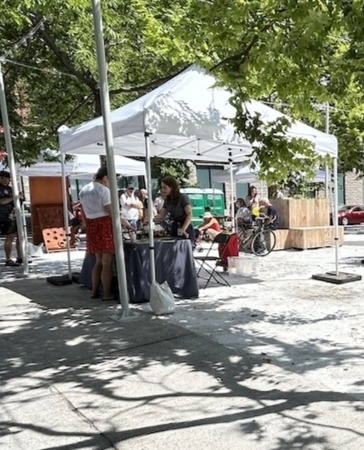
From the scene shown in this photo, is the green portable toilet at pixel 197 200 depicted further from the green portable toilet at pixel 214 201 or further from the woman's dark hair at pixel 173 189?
the woman's dark hair at pixel 173 189

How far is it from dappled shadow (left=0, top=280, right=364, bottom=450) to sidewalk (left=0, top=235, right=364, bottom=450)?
0.03ft

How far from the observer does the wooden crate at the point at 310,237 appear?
13148 mm

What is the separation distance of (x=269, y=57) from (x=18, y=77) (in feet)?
31.3

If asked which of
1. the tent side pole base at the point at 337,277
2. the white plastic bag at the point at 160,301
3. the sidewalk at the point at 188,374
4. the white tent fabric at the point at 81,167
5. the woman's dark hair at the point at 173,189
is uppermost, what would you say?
the white tent fabric at the point at 81,167

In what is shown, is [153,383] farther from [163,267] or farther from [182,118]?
[182,118]

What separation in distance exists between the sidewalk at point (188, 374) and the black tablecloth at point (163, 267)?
29 centimetres

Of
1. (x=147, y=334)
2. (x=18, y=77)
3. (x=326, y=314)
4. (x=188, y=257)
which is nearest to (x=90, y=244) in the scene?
(x=188, y=257)

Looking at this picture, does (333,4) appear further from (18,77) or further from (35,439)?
(18,77)

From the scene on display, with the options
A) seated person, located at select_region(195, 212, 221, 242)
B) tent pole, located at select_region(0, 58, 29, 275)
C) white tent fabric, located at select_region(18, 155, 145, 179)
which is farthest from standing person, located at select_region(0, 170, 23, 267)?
seated person, located at select_region(195, 212, 221, 242)

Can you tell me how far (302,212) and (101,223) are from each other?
8520 millimetres

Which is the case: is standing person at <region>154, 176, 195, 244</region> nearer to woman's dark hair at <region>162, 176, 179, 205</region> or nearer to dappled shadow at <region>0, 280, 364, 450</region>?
woman's dark hair at <region>162, 176, 179, 205</region>

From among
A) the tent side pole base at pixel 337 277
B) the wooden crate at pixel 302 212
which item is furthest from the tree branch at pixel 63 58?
the tent side pole base at pixel 337 277

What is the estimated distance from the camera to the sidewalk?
315 cm

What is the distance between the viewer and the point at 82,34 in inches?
372
